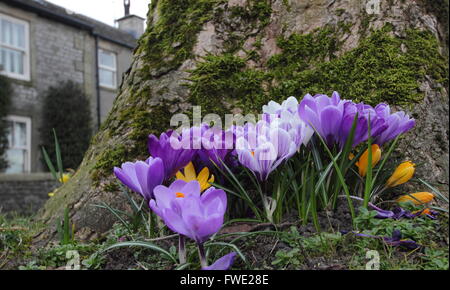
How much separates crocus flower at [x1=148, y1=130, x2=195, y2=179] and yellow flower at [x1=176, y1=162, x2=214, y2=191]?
8 centimetres

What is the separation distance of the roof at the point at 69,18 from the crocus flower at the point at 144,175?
1229 centimetres

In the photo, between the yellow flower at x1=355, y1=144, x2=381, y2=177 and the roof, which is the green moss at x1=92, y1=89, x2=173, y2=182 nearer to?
the yellow flower at x1=355, y1=144, x2=381, y2=177

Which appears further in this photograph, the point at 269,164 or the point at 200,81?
the point at 200,81

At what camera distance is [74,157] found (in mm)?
13055

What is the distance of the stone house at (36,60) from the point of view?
12039 millimetres

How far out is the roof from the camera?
1220 centimetres

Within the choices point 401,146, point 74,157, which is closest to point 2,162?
point 74,157

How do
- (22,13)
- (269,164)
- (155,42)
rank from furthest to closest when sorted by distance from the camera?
(22,13) → (155,42) → (269,164)

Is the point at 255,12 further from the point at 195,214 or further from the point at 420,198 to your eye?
the point at 195,214

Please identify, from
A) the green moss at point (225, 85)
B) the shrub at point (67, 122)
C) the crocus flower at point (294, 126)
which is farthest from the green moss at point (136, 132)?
the shrub at point (67, 122)

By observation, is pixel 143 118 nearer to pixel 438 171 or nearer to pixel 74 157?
pixel 438 171

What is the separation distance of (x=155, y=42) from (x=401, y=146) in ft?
4.07

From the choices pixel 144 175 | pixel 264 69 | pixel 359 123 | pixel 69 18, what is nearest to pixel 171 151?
pixel 144 175

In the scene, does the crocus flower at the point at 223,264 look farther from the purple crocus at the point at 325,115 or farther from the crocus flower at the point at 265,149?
the purple crocus at the point at 325,115
